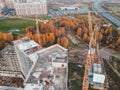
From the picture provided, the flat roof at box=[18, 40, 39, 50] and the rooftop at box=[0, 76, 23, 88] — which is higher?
the flat roof at box=[18, 40, 39, 50]

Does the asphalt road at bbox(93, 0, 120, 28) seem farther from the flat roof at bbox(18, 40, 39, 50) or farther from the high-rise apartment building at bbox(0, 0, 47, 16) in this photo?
the flat roof at bbox(18, 40, 39, 50)

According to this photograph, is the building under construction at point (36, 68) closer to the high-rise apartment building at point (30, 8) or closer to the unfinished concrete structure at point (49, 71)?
the unfinished concrete structure at point (49, 71)

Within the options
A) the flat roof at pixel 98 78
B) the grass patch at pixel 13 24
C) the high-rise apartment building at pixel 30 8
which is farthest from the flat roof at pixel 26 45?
the high-rise apartment building at pixel 30 8

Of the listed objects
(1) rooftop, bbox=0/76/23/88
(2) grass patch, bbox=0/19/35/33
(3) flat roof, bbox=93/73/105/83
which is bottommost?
(1) rooftop, bbox=0/76/23/88

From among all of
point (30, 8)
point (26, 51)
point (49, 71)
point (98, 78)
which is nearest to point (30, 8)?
point (30, 8)

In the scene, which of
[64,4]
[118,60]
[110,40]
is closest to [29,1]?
[64,4]

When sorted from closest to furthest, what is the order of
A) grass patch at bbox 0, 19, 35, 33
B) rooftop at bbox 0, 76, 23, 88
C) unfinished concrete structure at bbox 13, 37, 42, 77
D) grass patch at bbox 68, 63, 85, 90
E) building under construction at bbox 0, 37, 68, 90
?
building under construction at bbox 0, 37, 68, 90 < unfinished concrete structure at bbox 13, 37, 42, 77 < grass patch at bbox 68, 63, 85, 90 < rooftop at bbox 0, 76, 23, 88 < grass patch at bbox 0, 19, 35, 33

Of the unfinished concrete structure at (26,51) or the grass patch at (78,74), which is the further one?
the grass patch at (78,74)

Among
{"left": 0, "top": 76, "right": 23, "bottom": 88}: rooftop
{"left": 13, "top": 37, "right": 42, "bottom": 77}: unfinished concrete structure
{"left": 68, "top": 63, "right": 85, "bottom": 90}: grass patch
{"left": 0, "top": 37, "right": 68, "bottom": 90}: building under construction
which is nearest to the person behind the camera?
{"left": 0, "top": 37, "right": 68, "bottom": 90}: building under construction

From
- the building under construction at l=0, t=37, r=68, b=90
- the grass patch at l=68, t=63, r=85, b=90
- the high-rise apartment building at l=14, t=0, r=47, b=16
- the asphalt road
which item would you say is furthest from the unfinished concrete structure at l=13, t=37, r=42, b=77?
the high-rise apartment building at l=14, t=0, r=47, b=16
